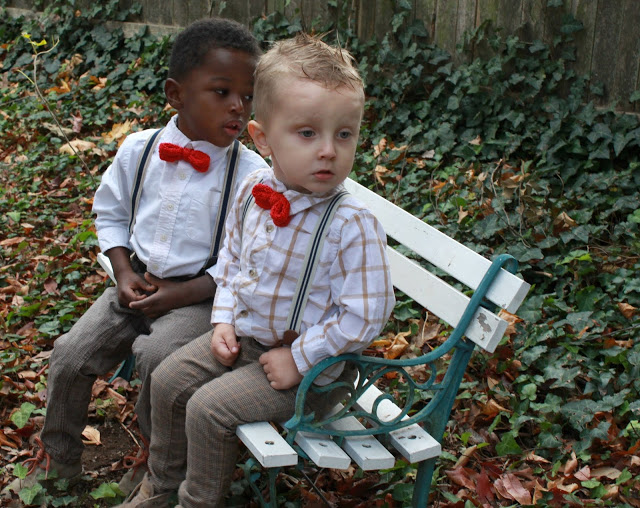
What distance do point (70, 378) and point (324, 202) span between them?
1.23m

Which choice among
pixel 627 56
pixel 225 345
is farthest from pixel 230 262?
pixel 627 56

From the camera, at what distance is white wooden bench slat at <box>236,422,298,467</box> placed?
2.06 meters

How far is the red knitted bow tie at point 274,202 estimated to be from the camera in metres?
2.23

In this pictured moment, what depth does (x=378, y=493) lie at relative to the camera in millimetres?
2846

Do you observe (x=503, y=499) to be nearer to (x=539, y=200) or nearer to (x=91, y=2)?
(x=539, y=200)

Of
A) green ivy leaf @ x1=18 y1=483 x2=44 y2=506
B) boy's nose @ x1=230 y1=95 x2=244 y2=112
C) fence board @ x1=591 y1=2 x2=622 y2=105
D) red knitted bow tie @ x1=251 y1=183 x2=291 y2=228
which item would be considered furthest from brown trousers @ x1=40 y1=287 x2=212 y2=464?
fence board @ x1=591 y1=2 x2=622 y2=105

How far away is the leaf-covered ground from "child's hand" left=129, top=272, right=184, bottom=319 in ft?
2.37

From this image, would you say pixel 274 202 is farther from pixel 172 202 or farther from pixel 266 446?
pixel 266 446

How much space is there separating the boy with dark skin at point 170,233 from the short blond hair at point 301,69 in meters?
0.46

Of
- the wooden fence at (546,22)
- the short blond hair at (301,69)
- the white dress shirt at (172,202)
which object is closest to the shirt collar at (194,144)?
the white dress shirt at (172,202)

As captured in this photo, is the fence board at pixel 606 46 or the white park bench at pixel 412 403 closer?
the white park bench at pixel 412 403

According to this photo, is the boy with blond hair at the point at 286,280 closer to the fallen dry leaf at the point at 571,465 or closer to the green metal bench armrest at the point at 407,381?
the green metal bench armrest at the point at 407,381

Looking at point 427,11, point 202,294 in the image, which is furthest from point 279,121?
point 427,11

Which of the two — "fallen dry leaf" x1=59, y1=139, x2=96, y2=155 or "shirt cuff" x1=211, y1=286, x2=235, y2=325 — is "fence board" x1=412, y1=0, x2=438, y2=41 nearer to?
"fallen dry leaf" x1=59, y1=139, x2=96, y2=155
